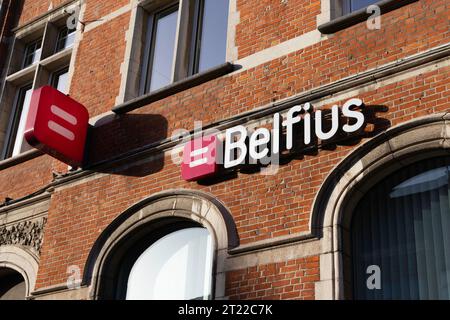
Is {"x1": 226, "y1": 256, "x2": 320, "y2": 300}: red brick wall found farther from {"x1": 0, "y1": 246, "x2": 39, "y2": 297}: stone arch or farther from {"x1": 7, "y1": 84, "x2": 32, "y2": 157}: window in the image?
{"x1": 7, "y1": 84, "x2": 32, "y2": 157}: window

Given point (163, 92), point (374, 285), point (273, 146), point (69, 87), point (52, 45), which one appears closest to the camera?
point (374, 285)

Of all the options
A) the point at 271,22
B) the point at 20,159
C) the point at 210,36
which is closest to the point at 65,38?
the point at 20,159

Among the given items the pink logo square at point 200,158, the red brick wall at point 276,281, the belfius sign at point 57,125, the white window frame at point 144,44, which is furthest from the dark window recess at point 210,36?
the red brick wall at point 276,281

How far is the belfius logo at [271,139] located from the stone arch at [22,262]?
2762 mm

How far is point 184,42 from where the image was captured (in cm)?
970

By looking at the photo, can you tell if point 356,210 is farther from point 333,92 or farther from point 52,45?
point 52,45

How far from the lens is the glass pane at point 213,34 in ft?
30.7

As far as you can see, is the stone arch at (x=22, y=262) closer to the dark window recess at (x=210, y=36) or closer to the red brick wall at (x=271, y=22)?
the dark window recess at (x=210, y=36)

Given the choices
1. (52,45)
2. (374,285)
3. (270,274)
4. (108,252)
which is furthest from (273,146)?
(52,45)

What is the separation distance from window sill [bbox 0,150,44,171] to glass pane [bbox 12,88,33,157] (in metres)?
0.25

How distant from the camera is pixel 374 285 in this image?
6.64 metres

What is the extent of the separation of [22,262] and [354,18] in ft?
18.1

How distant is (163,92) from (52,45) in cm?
380

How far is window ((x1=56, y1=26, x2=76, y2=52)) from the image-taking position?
12.0 meters
